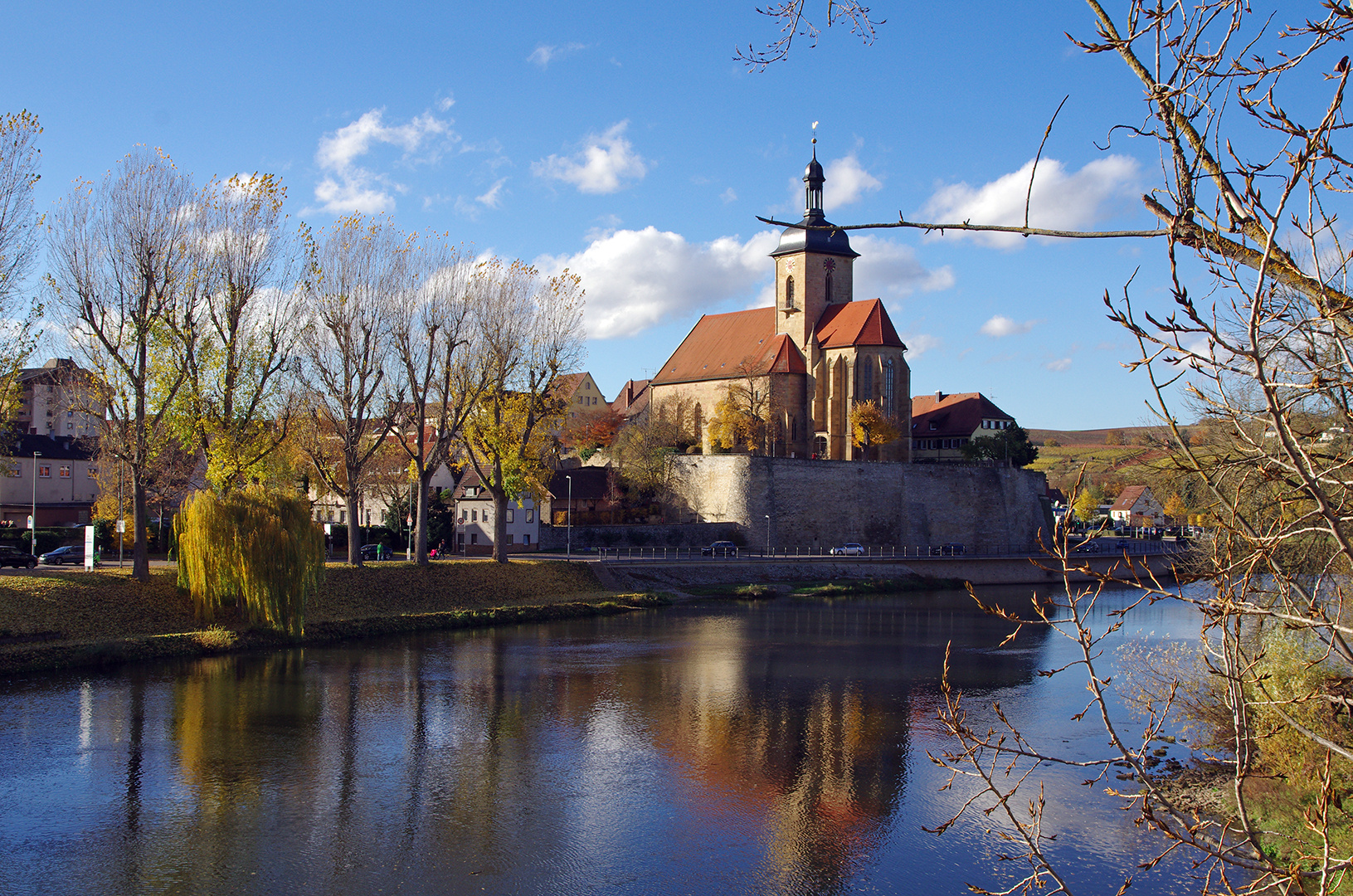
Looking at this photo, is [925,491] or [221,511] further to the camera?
[925,491]

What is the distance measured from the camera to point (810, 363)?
64.0m

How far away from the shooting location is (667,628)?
3158cm

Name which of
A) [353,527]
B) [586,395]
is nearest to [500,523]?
[353,527]

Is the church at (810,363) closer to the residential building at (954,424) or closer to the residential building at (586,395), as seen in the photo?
the residential building at (954,424)

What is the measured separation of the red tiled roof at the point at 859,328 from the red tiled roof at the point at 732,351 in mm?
2709

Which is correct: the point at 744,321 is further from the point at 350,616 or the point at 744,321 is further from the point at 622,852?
the point at 622,852

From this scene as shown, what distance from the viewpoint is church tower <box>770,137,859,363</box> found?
6450cm

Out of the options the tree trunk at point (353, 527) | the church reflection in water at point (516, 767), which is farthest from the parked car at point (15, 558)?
the church reflection in water at point (516, 767)

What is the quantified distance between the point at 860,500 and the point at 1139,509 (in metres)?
38.3

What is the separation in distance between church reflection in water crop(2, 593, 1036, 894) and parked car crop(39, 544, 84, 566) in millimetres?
14283

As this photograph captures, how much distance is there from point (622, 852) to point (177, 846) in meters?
5.09

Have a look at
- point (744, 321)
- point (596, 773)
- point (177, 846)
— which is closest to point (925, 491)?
point (744, 321)

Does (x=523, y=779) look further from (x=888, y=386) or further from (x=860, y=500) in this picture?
(x=888, y=386)

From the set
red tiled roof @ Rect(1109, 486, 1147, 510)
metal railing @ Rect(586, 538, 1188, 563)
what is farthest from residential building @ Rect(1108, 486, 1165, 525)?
metal railing @ Rect(586, 538, 1188, 563)
